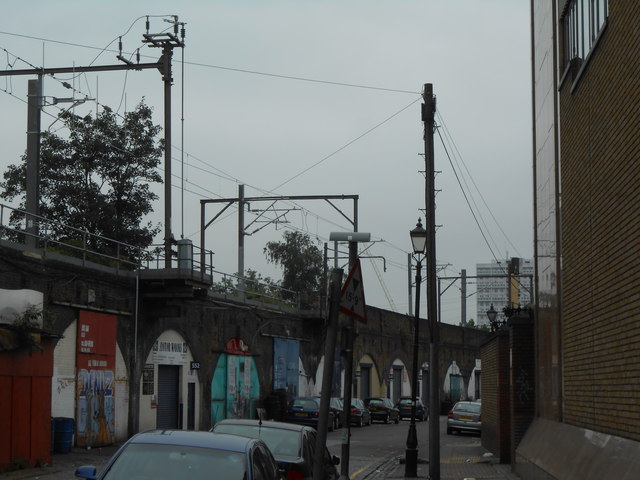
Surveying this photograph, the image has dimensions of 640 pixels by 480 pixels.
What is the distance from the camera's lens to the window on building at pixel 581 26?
14149 millimetres

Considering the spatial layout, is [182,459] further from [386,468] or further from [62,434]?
[62,434]

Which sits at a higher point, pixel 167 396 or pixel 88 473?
pixel 88 473

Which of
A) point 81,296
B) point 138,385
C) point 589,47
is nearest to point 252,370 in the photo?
point 138,385

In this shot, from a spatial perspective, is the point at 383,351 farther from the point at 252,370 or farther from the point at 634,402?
the point at 634,402

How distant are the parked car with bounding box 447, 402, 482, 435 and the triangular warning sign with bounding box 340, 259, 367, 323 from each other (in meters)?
31.5

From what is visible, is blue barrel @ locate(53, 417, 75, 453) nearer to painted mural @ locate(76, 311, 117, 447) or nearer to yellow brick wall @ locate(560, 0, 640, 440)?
painted mural @ locate(76, 311, 117, 447)

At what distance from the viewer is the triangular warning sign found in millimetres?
11453

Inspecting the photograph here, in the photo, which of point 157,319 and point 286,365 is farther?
point 286,365

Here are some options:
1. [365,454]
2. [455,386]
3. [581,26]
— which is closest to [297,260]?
[455,386]

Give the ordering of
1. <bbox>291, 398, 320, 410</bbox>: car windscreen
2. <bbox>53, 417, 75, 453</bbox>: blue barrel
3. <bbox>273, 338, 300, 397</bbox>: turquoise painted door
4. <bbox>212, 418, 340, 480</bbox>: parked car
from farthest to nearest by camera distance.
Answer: <bbox>273, 338, 300, 397</bbox>: turquoise painted door < <bbox>291, 398, 320, 410</bbox>: car windscreen < <bbox>53, 417, 75, 453</bbox>: blue barrel < <bbox>212, 418, 340, 480</bbox>: parked car

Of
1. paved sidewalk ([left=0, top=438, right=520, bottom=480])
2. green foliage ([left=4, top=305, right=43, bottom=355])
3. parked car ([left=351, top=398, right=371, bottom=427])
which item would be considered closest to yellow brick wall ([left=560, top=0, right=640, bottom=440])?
paved sidewalk ([left=0, top=438, right=520, bottom=480])

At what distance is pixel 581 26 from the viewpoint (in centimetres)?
1594

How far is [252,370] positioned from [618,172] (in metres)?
34.2

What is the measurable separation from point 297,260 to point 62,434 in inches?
2304
